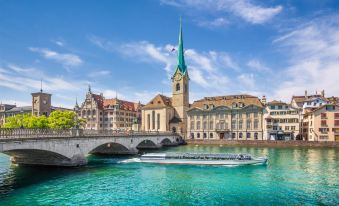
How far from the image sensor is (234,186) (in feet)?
106

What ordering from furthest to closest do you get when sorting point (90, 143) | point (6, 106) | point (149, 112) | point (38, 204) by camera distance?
point (6, 106), point (149, 112), point (90, 143), point (38, 204)

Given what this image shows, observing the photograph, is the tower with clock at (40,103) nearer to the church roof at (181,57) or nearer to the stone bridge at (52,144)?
the church roof at (181,57)

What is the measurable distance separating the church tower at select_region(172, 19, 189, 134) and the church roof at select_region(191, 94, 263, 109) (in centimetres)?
787

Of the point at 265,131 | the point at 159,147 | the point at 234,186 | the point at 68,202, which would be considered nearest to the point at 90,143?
the point at 68,202

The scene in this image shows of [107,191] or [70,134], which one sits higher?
[70,134]

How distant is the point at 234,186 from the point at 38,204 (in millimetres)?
19846

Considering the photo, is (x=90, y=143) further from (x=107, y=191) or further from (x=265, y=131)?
(x=265, y=131)

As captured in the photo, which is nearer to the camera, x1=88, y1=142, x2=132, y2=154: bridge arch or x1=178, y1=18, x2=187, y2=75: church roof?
x1=88, y1=142, x2=132, y2=154: bridge arch

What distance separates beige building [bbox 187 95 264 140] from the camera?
108 m

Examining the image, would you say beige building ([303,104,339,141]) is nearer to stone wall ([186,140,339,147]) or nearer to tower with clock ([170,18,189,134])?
stone wall ([186,140,339,147])

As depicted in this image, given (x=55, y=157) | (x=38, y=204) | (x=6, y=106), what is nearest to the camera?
(x=38, y=204)

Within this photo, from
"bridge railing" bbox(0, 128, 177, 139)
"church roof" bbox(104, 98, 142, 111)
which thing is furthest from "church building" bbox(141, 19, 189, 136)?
"bridge railing" bbox(0, 128, 177, 139)

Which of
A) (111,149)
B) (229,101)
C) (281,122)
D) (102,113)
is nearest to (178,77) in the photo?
(229,101)

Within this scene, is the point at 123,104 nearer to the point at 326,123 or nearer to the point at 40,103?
the point at 40,103
